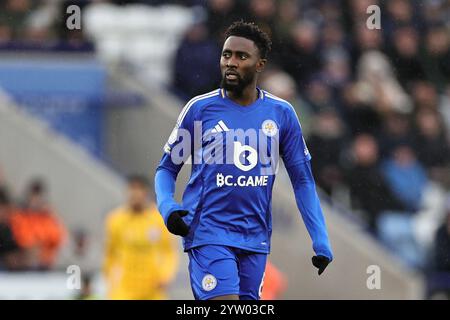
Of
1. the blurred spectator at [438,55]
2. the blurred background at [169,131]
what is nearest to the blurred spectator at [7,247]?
the blurred background at [169,131]

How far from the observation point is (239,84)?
8047 millimetres

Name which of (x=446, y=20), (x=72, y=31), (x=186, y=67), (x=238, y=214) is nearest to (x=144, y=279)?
(x=186, y=67)

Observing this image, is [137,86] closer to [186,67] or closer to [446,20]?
[186,67]

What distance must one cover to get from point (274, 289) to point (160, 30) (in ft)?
12.1

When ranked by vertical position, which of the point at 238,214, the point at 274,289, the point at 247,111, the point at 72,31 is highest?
the point at 72,31

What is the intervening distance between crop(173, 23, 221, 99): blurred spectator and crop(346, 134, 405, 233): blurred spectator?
1.91 metres

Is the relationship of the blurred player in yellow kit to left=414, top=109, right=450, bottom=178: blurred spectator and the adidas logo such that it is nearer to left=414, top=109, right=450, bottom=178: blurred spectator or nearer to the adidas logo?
left=414, top=109, right=450, bottom=178: blurred spectator

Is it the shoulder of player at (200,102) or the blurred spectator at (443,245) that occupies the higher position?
the shoulder of player at (200,102)

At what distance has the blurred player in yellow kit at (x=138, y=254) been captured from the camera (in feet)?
40.9

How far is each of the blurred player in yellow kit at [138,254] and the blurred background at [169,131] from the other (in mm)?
1735

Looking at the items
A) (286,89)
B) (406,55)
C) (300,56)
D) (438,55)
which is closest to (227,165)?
(286,89)

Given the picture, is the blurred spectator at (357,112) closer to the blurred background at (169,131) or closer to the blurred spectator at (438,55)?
the blurred background at (169,131)

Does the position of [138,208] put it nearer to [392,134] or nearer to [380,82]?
[392,134]
